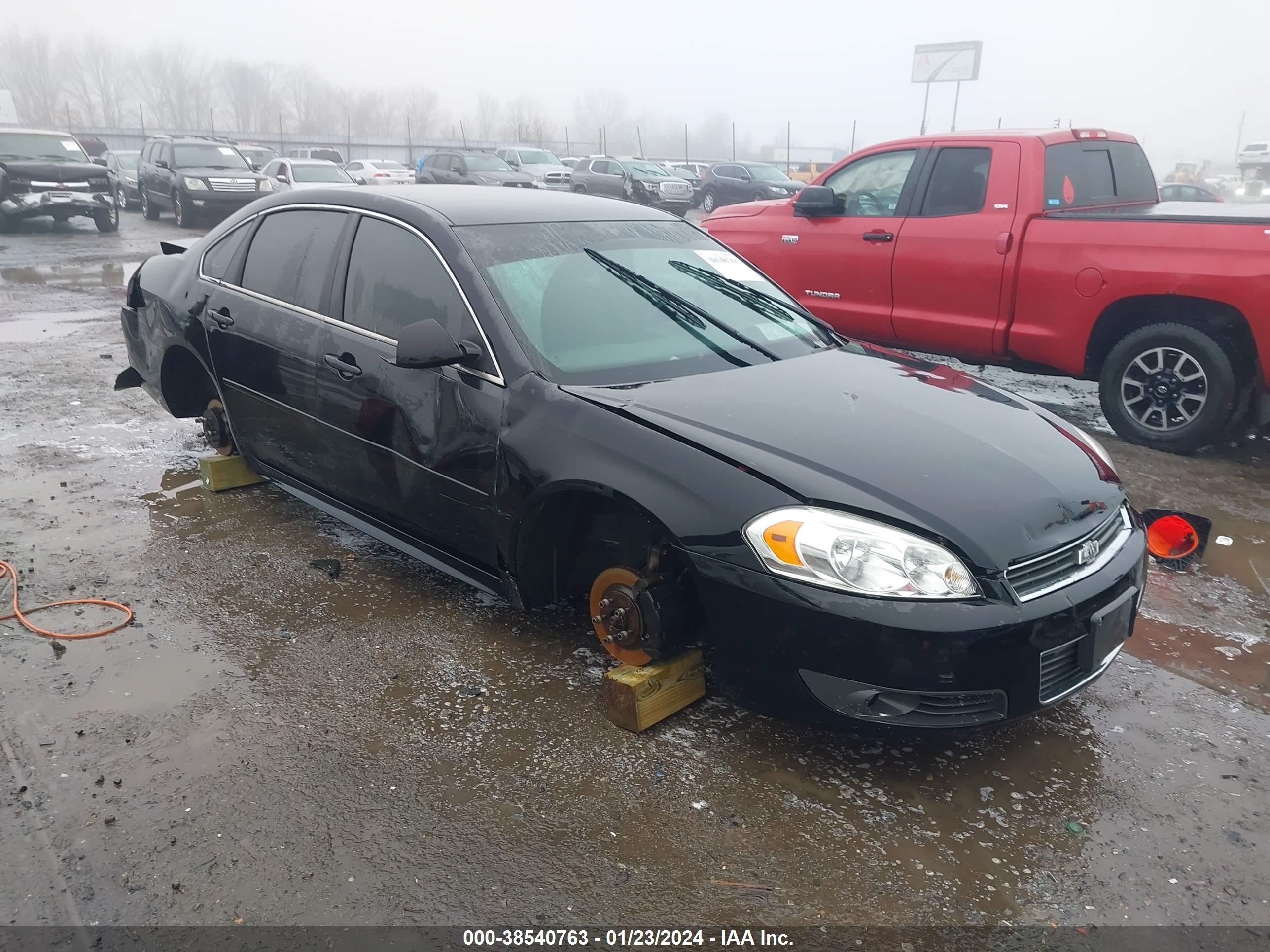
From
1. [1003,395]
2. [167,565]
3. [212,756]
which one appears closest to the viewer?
[212,756]

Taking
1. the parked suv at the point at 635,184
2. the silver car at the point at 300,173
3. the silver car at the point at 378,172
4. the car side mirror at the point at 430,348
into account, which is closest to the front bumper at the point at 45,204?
the silver car at the point at 300,173

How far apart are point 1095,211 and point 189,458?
5930mm

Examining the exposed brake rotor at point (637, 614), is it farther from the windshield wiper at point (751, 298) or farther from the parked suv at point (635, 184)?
the parked suv at point (635, 184)

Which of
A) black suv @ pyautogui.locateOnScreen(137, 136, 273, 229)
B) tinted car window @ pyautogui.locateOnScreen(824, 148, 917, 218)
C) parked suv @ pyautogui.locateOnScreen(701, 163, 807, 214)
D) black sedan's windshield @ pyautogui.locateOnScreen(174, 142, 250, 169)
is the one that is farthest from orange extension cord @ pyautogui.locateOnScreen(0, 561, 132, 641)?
parked suv @ pyautogui.locateOnScreen(701, 163, 807, 214)

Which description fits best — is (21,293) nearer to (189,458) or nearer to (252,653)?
(189,458)

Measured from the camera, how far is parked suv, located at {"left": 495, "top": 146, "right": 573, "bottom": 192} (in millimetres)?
27734

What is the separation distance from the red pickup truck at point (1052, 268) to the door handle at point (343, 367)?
430 cm

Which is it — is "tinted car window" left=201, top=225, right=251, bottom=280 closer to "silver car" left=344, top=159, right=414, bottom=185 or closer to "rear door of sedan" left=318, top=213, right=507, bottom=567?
"rear door of sedan" left=318, top=213, right=507, bottom=567

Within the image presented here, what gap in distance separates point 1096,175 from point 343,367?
5.45 m

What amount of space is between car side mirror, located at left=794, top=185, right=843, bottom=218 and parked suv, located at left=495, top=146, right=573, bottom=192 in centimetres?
2076

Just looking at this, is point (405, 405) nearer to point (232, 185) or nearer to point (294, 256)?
point (294, 256)

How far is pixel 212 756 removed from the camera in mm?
2910

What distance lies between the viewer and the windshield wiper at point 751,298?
406 centimetres

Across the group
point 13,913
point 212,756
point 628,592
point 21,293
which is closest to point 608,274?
point 628,592
